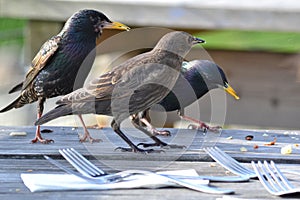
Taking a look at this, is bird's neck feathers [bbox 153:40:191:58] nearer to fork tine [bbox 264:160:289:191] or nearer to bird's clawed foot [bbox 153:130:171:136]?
bird's clawed foot [bbox 153:130:171:136]

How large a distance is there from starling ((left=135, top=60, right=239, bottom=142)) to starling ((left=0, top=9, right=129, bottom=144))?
16.4 inches

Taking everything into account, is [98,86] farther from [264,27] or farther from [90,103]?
[264,27]

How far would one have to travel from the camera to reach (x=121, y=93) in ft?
7.25

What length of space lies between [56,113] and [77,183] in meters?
0.42

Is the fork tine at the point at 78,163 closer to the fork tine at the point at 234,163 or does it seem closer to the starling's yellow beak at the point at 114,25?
the fork tine at the point at 234,163

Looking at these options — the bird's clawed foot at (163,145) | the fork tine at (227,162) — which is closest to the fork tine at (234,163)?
the fork tine at (227,162)

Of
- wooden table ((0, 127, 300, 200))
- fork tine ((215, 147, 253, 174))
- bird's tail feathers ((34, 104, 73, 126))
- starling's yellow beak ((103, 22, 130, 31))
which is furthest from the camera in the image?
starling's yellow beak ((103, 22, 130, 31))

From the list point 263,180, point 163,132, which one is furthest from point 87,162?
point 163,132

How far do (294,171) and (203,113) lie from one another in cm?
256

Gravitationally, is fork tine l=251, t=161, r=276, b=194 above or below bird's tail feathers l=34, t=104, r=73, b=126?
below

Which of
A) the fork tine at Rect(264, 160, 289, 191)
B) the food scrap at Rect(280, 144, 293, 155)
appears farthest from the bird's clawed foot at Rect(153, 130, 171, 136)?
the fork tine at Rect(264, 160, 289, 191)

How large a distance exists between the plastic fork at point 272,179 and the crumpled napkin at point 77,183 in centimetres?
18

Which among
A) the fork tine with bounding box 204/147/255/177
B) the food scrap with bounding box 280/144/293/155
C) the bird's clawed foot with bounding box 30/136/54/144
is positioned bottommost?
the bird's clawed foot with bounding box 30/136/54/144

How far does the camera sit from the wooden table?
177 centimetres
